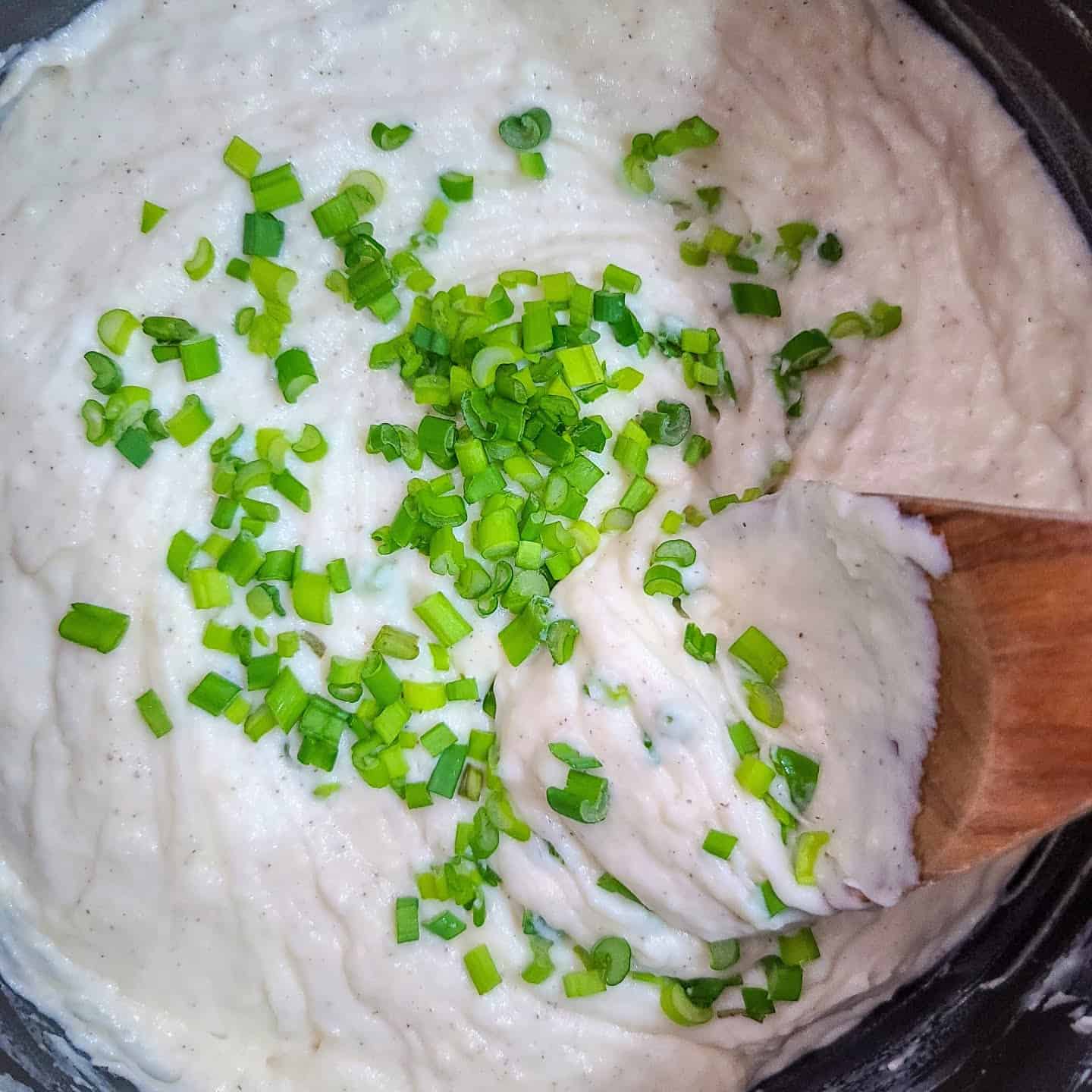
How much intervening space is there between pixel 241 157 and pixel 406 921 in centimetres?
132

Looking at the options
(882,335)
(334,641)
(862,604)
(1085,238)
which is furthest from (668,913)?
(1085,238)

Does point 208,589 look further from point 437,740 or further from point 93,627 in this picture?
point 437,740

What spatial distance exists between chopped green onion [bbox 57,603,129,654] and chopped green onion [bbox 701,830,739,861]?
99 cm

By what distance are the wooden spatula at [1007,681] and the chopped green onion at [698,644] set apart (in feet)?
1.14

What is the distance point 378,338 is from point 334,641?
21.1 inches

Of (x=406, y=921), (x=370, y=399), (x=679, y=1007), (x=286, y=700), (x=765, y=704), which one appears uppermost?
(x=370, y=399)

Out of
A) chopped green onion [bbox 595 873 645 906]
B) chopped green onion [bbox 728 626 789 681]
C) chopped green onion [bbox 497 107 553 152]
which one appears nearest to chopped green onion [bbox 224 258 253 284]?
chopped green onion [bbox 497 107 553 152]

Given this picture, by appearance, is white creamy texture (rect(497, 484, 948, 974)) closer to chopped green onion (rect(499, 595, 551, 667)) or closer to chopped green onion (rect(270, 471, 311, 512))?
chopped green onion (rect(499, 595, 551, 667))

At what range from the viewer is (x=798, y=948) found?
1699mm

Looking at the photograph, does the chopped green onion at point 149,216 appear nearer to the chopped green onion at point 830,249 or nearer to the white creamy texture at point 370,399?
the white creamy texture at point 370,399

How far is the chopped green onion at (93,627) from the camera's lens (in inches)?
62.1

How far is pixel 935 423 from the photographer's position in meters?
1.71

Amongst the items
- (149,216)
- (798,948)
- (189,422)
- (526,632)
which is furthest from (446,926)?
(149,216)

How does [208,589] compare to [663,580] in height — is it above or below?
below
